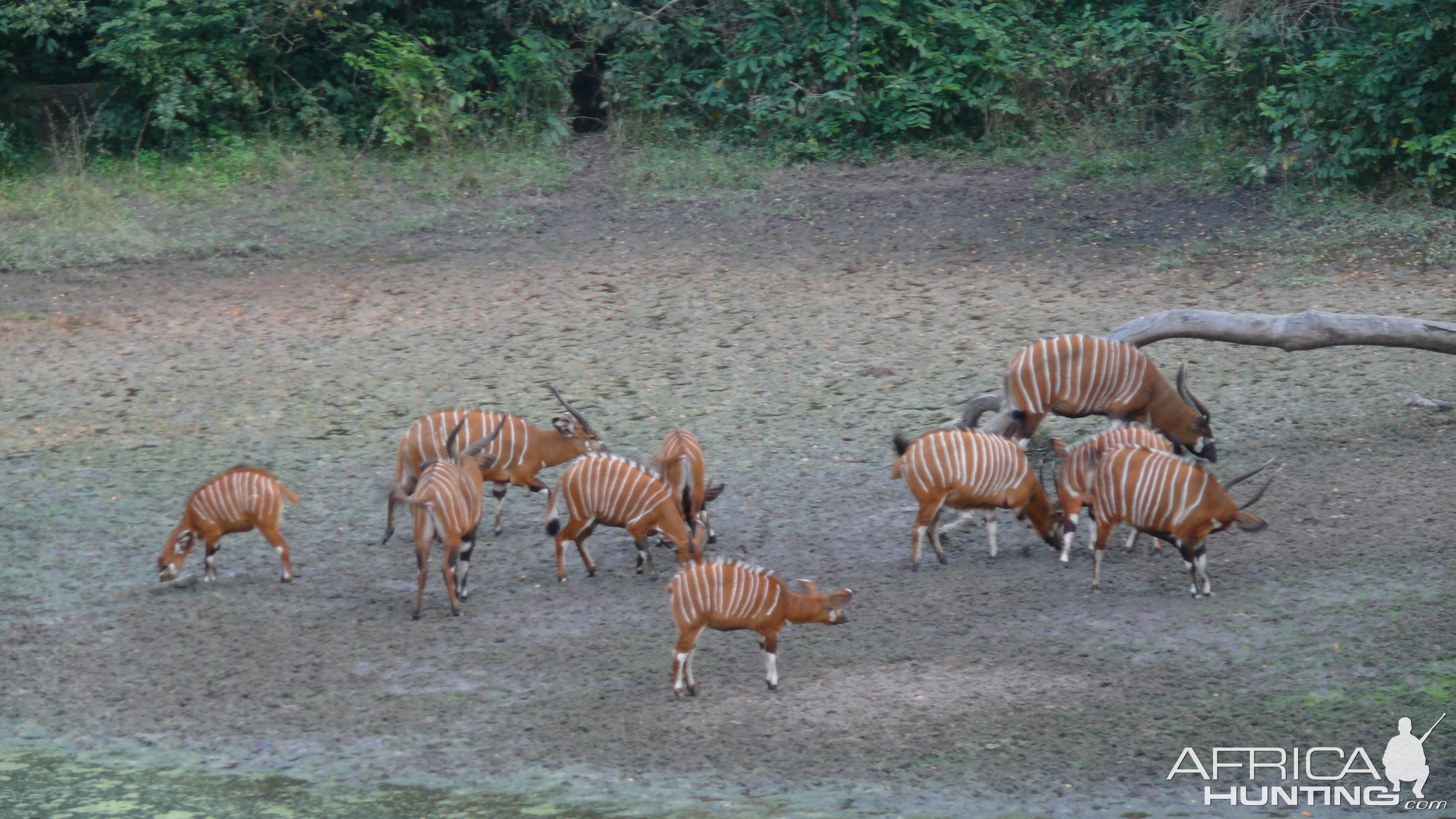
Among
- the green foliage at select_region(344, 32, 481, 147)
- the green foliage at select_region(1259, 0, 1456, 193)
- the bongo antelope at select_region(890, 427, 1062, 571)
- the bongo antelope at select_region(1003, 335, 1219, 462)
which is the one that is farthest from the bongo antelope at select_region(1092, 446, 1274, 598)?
the green foliage at select_region(344, 32, 481, 147)

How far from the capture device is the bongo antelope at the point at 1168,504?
7000mm

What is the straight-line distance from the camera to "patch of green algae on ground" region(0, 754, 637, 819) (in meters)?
5.47

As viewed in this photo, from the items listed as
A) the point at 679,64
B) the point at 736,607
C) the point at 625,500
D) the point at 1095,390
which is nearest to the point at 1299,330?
the point at 1095,390

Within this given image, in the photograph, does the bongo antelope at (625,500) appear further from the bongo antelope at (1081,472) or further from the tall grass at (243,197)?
the tall grass at (243,197)

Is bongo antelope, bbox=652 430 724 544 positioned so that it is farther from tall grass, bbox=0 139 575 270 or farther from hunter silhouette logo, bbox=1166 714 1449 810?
tall grass, bbox=0 139 575 270

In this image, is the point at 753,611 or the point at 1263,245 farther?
the point at 1263,245

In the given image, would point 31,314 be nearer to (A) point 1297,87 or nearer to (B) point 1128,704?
(B) point 1128,704

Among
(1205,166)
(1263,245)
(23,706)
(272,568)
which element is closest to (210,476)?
(272,568)

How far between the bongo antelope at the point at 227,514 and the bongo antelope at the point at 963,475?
325 centimetres

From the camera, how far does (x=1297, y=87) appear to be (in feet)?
45.5

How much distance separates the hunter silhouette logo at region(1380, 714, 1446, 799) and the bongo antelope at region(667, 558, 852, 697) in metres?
2.20

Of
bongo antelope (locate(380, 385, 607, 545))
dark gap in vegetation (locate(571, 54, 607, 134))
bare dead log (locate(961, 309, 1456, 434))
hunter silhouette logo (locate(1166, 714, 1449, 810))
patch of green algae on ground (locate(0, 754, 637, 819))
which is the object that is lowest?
patch of green algae on ground (locate(0, 754, 637, 819))

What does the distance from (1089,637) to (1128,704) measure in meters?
0.67

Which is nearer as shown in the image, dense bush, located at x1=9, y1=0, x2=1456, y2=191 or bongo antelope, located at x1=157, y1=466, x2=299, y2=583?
bongo antelope, located at x1=157, y1=466, x2=299, y2=583
